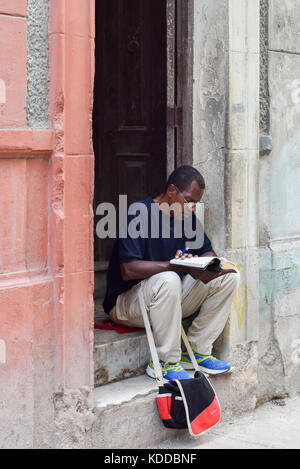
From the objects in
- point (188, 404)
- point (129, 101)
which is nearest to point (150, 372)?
point (188, 404)

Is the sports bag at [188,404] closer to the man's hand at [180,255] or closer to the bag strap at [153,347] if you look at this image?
the bag strap at [153,347]

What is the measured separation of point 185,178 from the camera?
5074mm

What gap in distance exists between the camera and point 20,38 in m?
4.14

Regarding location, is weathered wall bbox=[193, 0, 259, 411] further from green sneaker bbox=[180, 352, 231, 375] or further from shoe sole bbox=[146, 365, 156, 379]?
shoe sole bbox=[146, 365, 156, 379]

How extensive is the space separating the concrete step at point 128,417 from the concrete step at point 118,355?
0.06m

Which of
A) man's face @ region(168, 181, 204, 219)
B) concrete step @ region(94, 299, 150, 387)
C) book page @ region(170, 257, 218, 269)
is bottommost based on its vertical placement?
concrete step @ region(94, 299, 150, 387)

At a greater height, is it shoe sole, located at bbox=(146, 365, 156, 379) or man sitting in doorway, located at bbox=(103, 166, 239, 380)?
man sitting in doorway, located at bbox=(103, 166, 239, 380)

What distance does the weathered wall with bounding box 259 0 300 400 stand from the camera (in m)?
5.75

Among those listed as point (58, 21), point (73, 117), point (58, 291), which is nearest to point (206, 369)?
point (58, 291)

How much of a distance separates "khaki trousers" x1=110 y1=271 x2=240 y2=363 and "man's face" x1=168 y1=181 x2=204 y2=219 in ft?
1.50

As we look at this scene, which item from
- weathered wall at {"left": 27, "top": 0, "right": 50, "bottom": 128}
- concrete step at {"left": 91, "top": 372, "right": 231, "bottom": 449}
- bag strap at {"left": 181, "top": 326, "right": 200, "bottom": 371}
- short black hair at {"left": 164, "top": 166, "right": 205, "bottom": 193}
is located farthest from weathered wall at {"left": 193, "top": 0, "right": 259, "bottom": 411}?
weathered wall at {"left": 27, "top": 0, "right": 50, "bottom": 128}

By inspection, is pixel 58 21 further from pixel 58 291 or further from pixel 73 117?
pixel 58 291

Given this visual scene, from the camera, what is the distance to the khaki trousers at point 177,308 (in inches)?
192

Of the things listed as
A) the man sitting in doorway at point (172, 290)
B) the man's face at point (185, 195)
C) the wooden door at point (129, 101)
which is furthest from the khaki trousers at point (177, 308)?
the wooden door at point (129, 101)
